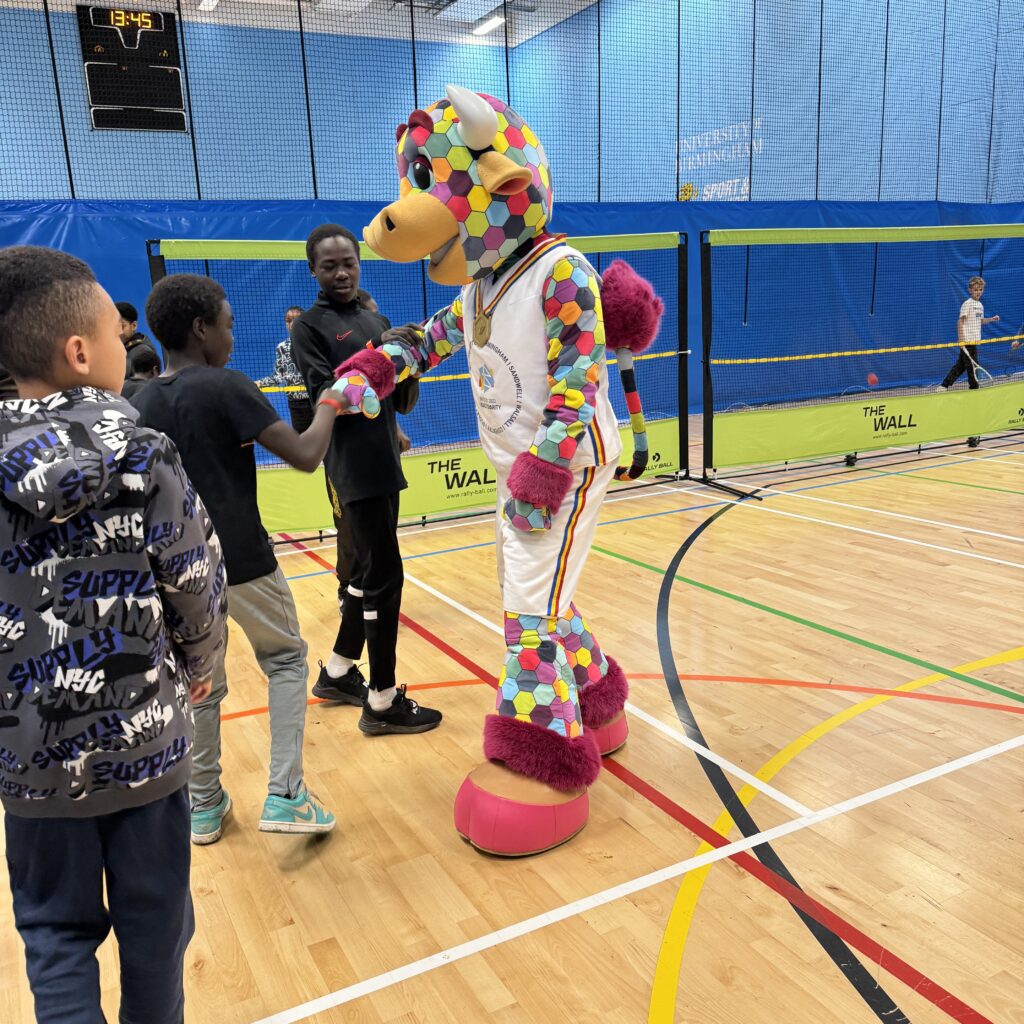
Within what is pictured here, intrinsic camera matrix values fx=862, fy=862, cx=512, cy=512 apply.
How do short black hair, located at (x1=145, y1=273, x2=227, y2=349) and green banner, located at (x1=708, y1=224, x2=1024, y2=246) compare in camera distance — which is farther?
green banner, located at (x1=708, y1=224, x2=1024, y2=246)

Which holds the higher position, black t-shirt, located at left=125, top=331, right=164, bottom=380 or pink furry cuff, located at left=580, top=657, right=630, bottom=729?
black t-shirt, located at left=125, top=331, right=164, bottom=380

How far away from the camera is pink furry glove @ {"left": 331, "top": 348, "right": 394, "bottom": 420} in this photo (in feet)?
8.27

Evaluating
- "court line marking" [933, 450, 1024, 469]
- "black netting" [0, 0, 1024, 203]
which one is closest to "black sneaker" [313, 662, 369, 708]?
"court line marking" [933, 450, 1024, 469]

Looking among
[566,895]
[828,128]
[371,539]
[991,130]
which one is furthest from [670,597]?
[991,130]

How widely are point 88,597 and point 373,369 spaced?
1539mm

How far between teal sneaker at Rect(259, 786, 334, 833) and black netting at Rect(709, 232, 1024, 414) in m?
9.56

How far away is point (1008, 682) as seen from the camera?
10.8 ft

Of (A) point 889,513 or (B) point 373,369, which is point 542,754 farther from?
(A) point 889,513

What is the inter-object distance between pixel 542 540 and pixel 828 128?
504 inches

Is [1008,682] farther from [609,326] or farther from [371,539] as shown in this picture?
[371,539]

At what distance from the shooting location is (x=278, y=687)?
2332mm

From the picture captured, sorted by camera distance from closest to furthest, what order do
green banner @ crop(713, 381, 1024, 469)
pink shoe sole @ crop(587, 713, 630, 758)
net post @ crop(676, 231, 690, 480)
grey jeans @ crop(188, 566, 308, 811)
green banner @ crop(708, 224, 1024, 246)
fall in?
grey jeans @ crop(188, 566, 308, 811)
pink shoe sole @ crop(587, 713, 630, 758)
green banner @ crop(708, 224, 1024, 246)
net post @ crop(676, 231, 690, 480)
green banner @ crop(713, 381, 1024, 469)

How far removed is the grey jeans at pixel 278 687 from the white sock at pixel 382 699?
73 centimetres

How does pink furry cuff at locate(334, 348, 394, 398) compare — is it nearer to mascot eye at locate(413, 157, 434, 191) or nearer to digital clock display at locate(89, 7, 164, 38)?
mascot eye at locate(413, 157, 434, 191)
